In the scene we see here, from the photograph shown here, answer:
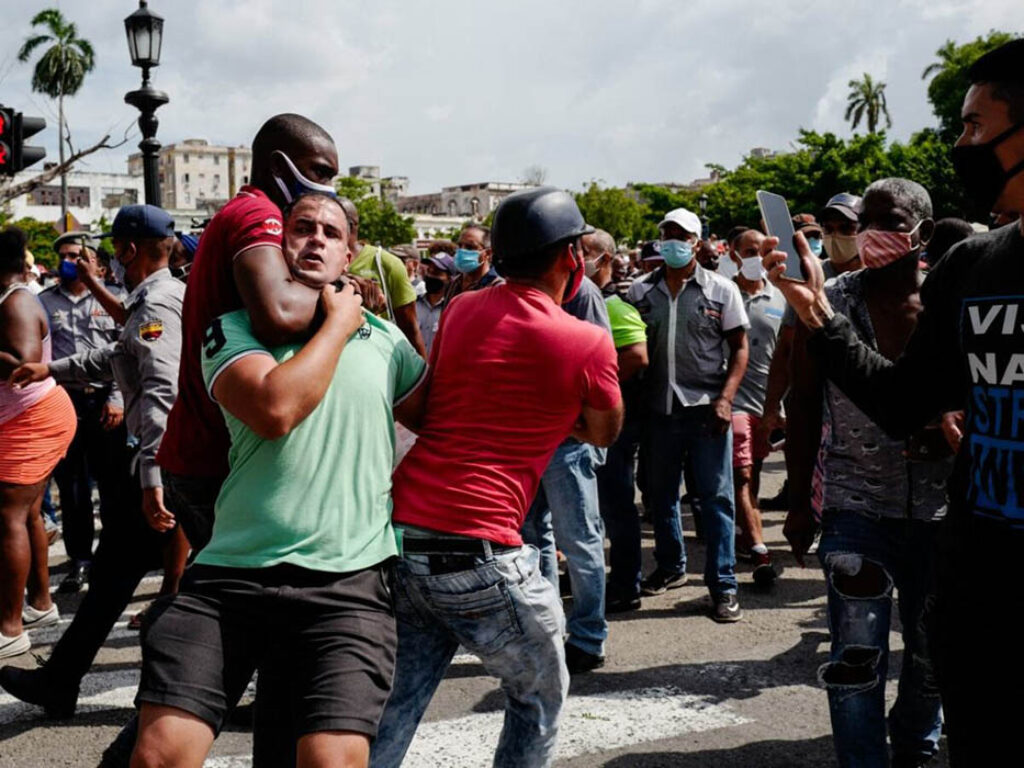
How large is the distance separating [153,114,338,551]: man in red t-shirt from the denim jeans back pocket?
765 millimetres

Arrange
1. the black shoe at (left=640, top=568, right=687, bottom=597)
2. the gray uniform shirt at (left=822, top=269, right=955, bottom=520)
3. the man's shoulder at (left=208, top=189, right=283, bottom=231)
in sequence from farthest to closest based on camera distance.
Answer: the black shoe at (left=640, top=568, right=687, bottom=597) → the gray uniform shirt at (left=822, top=269, right=955, bottom=520) → the man's shoulder at (left=208, top=189, right=283, bottom=231)

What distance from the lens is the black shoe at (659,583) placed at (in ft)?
22.2

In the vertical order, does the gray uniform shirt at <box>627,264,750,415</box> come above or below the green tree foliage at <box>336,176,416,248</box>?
below

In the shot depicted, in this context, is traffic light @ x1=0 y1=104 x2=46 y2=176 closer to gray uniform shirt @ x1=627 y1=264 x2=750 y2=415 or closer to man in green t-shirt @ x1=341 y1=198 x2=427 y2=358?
man in green t-shirt @ x1=341 y1=198 x2=427 y2=358

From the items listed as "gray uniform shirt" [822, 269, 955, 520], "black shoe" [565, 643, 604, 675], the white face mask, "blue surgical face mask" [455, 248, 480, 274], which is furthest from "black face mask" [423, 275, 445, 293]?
"gray uniform shirt" [822, 269, 955, 520]

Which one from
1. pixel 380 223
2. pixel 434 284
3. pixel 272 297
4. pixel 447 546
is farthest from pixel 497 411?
pixel 380 223

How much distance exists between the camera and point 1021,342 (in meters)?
2.41

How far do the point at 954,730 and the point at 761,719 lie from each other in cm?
218

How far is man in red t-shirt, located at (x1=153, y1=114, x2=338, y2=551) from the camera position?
104 inches

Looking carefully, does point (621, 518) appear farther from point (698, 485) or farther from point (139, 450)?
point (139, 450)

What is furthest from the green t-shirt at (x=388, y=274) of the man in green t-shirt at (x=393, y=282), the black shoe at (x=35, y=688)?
the black shoe at (x=35, y=688)

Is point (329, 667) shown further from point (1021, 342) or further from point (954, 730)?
point (1021, 342)

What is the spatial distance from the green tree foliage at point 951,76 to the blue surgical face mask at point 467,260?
176 feet

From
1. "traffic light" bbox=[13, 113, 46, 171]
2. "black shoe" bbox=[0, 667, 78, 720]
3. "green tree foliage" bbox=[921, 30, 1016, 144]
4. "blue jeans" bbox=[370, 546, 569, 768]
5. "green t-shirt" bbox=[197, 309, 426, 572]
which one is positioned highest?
"green tree foliage" bbox=[921, 30, 1016, 144]
